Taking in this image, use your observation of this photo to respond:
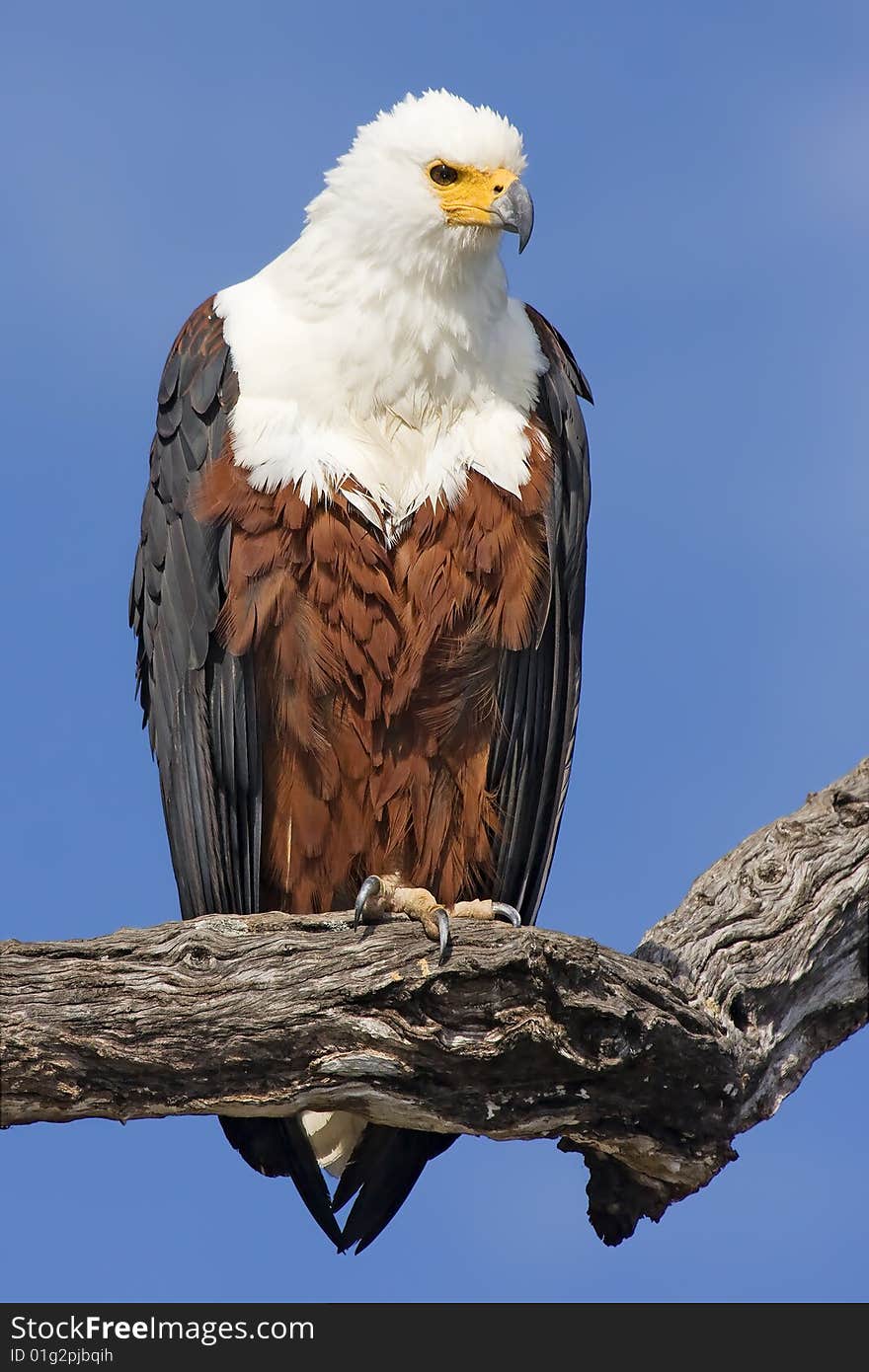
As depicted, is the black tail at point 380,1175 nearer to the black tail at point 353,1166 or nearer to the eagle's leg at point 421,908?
the black tail at point 353,1166

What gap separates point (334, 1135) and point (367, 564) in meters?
2.15

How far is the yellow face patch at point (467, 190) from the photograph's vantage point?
19.7 feet

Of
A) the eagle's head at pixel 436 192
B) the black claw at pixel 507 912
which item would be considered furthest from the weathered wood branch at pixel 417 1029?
the eagle's head at pixel 436 192

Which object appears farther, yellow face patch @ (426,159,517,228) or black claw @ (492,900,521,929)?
yellow face patch @ (426,159,517,228)

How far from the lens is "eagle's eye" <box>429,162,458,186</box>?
6.03 meters

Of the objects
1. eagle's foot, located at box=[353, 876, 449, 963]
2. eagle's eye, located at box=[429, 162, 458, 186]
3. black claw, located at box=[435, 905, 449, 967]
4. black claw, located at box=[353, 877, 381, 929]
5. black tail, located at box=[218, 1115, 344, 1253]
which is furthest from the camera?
black tail, located at box=[218, 1115, 344, 1253]

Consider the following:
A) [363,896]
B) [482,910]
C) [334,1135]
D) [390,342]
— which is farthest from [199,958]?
[390,342]

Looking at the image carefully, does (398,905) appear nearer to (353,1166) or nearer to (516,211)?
(353,1166)

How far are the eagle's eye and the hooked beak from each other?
0.60ft

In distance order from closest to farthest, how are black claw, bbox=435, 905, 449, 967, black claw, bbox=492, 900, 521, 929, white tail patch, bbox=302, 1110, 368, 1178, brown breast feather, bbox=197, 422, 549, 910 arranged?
black claw, bbox=435, 905, 449, 967
black claw, bbox=492, 900, 521, 929
brown breast feather, bbox=197, 422, 549, 910
white tail patch, bbox=302, 1110, 368, 1178

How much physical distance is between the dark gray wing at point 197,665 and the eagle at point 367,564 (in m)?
0.01

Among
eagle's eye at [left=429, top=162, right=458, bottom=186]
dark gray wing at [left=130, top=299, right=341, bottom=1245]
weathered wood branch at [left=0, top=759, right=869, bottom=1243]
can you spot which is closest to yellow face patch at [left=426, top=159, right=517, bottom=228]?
eagle's eye at [left=429, top=162, right=458, bottom=186]

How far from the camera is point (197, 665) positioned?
614 cm

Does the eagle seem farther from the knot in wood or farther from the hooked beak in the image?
the knot in wood
